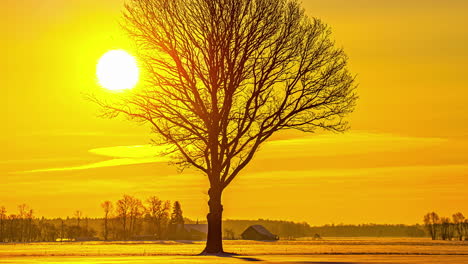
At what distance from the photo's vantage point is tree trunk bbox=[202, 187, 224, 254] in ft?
184

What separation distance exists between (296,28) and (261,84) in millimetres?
4171

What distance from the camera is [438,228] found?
157 metres

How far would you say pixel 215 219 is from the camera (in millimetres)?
56562

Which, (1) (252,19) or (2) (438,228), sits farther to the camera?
(2) (438,228)

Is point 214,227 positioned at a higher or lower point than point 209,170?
lower

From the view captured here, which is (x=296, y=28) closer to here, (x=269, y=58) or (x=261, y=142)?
(x=269, y=58)

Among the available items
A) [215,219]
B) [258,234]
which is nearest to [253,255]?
[215,219]

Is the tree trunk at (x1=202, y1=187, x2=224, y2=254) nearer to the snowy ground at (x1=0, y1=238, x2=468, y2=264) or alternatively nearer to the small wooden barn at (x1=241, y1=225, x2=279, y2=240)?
the snowy ground at (x1=0, y1=238, x2=468, y2=264)

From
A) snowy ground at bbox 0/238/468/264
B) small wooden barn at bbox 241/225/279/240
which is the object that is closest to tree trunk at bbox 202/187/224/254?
snowy ground at bbox 0/238/468/264

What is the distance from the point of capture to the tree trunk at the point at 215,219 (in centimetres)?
5612

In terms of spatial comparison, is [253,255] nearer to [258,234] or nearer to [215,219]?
[215,219]

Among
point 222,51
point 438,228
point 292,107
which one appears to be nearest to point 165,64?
point 222,51

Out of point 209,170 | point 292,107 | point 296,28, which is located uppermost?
point 296,28

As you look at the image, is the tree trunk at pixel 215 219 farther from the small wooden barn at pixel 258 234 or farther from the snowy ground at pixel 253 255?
the small wooden barn at pixel 258 234
